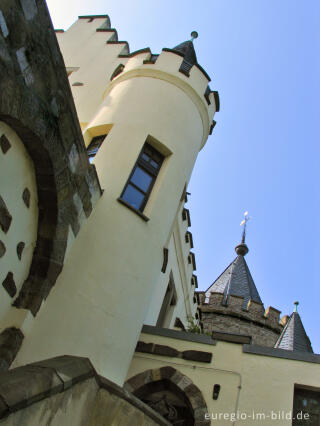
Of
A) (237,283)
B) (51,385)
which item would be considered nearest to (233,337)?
(51,385)

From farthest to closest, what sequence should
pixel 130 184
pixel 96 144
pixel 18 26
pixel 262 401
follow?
pixel 96 144, pixel 130 184, pixel 262 401, pixel 18 26

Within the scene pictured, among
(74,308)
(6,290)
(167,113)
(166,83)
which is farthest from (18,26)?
(166,83)

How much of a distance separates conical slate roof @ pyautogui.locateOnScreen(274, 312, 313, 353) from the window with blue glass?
220 inches

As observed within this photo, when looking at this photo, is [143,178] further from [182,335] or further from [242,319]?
[242,319]

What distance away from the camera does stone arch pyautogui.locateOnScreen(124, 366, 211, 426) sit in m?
5.76

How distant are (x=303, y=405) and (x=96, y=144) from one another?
17.9 feet

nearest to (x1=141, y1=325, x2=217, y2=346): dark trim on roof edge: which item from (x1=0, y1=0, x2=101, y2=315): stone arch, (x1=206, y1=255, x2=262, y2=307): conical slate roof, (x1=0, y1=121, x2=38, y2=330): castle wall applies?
(x1=0, y1=0, x2=101, y2=315): stone arch

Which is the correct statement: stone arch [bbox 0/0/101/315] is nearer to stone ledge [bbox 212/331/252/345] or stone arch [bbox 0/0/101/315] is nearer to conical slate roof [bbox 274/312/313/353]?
stone ledge [bbox 212/331/252/345]

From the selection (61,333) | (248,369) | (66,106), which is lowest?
(61,333)

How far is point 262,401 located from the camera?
5.70m

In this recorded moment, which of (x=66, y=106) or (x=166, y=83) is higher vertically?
(x=166, y=83)

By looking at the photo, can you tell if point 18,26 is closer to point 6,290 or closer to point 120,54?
point 6,290

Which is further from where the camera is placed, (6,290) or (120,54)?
(120,54)

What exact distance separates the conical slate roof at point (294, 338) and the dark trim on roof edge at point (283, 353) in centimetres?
347
